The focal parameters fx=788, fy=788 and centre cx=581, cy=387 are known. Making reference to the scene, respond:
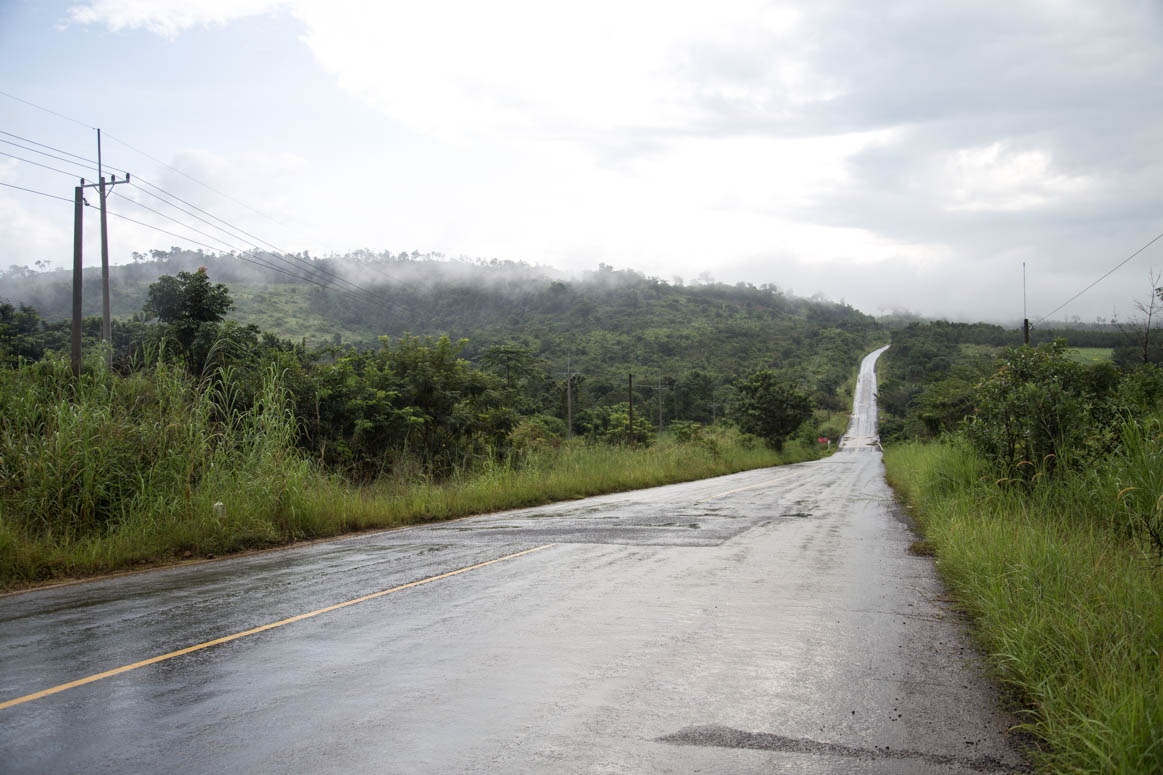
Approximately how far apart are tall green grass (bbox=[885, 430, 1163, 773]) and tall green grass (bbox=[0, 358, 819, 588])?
31.8ft

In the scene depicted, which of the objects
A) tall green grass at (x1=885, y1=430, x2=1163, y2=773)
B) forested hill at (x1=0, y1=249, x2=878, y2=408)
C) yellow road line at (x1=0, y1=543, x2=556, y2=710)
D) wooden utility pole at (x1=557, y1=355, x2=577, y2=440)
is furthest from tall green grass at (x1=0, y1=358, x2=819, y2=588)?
forested hill at (x1=0, y1=249, x2=878, y2=408)

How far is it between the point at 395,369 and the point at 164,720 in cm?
2043

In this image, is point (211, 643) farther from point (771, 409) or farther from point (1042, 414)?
point (771, 409)

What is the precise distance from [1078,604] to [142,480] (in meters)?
11.1

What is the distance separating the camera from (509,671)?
5.24 meters

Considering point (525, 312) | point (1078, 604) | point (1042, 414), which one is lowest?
point (1078, 604)

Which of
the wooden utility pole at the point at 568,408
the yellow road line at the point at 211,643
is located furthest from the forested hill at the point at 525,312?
the yellow road line at the point at 211,643

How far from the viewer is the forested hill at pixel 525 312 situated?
89125 mm

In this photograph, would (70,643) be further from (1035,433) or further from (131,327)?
(131,327)

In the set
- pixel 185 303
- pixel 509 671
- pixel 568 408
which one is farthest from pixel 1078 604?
pixel 568 408

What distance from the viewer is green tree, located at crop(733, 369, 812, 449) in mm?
58969

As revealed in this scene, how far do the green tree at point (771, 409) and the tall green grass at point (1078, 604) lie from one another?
48.6 metres

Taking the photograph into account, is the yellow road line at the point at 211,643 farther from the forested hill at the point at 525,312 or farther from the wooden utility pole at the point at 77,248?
the forested hill at the point at 525,312

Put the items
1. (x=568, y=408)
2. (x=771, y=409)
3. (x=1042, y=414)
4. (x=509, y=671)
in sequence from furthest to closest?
(x=771, y=409), (x=568, y=408), (x=1042, y=414), (x=509, y=671)
